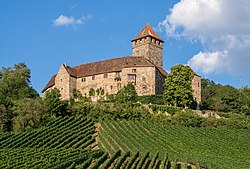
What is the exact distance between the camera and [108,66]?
62188mm

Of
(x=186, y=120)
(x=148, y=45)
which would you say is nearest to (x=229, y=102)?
→ (x=148, y=45)

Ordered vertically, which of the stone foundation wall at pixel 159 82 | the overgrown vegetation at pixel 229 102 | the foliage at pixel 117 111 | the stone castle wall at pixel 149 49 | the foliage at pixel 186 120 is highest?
the stone castle wall at pixel 149 49

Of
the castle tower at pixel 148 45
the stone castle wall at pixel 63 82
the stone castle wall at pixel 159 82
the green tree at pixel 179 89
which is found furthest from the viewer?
the castle tower at pixel 148 45

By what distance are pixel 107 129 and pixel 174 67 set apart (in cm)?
1769

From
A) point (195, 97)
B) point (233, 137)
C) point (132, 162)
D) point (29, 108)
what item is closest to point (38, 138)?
point (29, 108)

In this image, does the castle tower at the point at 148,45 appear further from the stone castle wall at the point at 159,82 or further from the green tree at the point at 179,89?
the green tree at the point at 179,89

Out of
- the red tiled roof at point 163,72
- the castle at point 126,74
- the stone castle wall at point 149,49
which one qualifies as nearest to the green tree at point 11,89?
the castle at point 126,74

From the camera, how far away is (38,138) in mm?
37219

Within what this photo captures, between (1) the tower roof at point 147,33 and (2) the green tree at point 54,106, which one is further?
(1) the tower roof at point 147,33

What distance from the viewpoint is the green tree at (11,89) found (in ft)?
143

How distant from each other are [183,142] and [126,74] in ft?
66.9

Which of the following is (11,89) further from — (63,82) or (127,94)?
(127,94)

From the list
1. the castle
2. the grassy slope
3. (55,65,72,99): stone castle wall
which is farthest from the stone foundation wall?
the grassy slope

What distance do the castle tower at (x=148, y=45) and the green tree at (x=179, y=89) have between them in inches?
396
